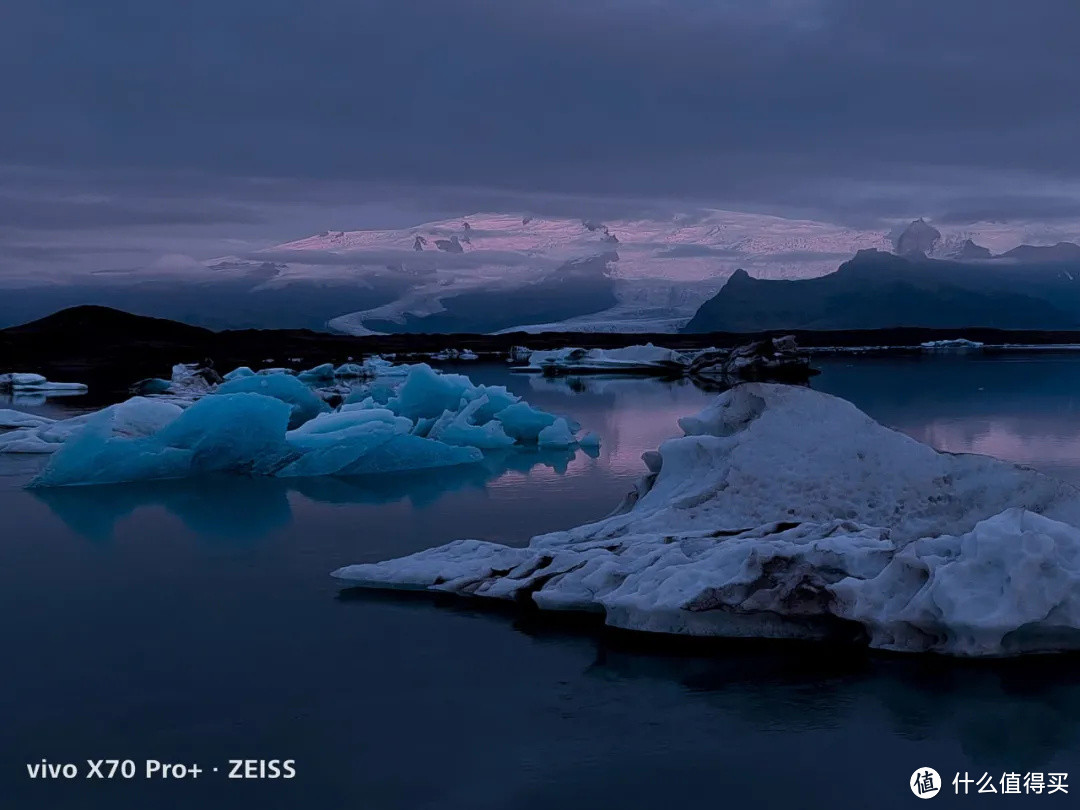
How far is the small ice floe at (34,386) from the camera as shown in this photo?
2845 centimetres

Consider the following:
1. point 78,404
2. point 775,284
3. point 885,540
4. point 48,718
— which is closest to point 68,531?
point 48,718

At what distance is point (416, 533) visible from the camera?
8.31m

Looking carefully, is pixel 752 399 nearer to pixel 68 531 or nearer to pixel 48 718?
pixel 48 718

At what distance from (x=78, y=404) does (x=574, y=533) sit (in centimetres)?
1943

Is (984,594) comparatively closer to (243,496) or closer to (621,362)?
(243,496)

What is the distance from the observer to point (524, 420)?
48.3ft

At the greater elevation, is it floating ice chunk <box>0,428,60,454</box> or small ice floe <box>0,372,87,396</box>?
small ice floe <box>0,372,87,396</box>

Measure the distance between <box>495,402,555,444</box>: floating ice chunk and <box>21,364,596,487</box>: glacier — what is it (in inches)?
0.6

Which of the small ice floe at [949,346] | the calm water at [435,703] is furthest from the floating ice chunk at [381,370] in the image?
the small ice floe at [949,346]

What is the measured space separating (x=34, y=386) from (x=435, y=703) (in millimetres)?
28358

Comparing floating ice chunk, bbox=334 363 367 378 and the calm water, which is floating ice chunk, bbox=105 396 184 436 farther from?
floating ice chunk, bbox=334 363 367 378

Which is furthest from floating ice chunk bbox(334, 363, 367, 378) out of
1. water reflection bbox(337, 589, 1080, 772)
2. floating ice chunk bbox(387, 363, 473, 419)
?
water reflection bbox(337, 589, 1080, 772)

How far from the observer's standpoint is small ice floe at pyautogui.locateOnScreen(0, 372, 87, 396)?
2845 centimetres

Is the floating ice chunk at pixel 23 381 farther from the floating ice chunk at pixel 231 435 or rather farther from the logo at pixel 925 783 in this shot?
the logo at pixel 925 783
